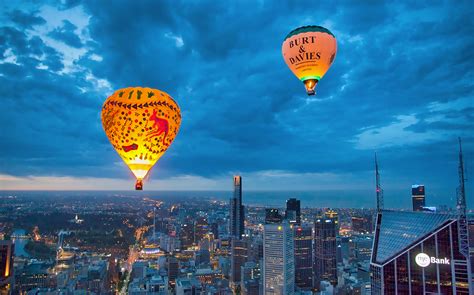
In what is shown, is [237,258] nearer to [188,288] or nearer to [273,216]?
[273,216]

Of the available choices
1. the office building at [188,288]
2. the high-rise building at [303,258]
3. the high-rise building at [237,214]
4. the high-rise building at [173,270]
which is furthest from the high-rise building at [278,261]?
the high-rise building at [237,214]

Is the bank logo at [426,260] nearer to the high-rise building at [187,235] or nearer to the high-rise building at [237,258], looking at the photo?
the high-rise building at [237,258]

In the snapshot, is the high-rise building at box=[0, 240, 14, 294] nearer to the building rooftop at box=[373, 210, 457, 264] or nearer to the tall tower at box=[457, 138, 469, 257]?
the building rooftop at box=[373, 210, 457, 264]

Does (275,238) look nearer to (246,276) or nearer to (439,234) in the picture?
(246,276)

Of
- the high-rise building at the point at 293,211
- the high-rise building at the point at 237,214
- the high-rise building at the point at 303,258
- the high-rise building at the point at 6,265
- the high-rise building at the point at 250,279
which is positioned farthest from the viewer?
the high-rise building at the point at 237,214

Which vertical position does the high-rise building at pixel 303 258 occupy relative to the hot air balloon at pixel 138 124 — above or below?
below

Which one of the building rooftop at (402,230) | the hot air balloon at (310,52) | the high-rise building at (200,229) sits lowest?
the high-rise building at (200,229)

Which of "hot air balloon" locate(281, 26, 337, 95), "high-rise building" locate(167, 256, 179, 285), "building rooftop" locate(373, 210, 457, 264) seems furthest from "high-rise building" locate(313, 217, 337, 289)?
"hot air balloon" locate(281, 26, 337, 95)
